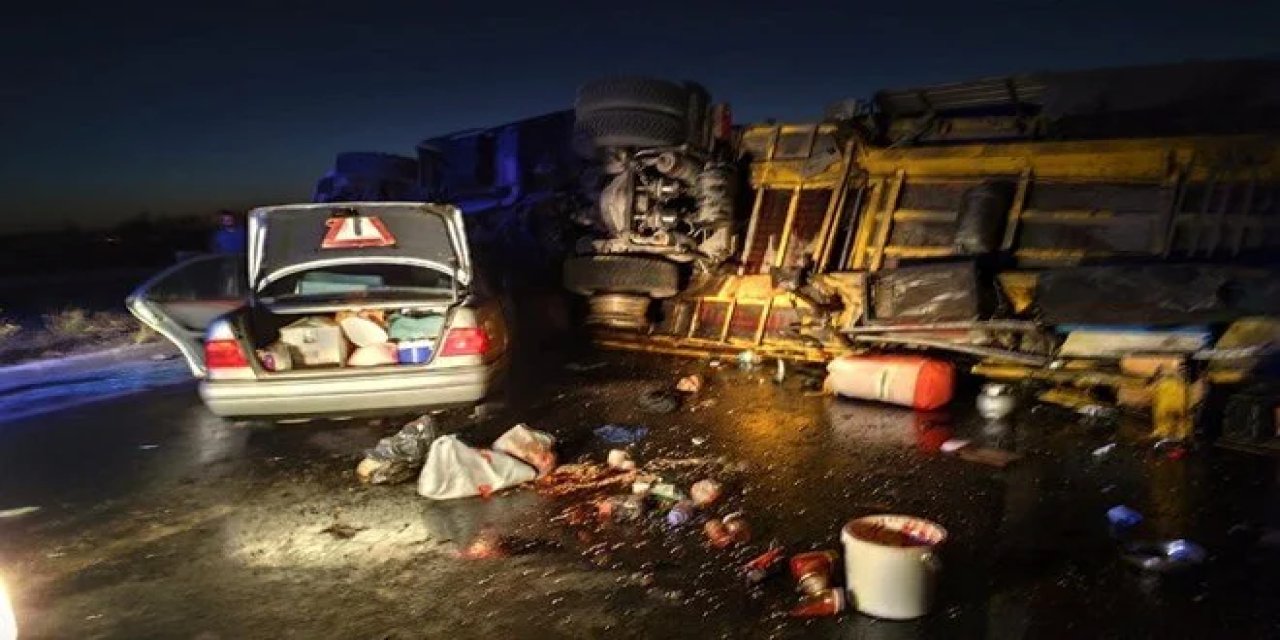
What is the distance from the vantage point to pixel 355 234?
6.01 meters

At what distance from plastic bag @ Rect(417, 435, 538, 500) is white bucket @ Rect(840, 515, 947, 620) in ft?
7.35

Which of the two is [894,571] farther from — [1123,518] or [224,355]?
[224,355]

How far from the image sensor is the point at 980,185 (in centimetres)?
717

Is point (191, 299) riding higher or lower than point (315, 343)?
higher

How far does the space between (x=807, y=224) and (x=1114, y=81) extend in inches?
119

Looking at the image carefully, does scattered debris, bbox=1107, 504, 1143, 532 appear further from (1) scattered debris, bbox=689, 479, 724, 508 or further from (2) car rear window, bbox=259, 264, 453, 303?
(2) car rear window, bbox=259, 264, 453, 303

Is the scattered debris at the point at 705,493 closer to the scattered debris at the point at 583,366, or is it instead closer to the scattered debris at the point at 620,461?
the scattered debris at the point at 620,461

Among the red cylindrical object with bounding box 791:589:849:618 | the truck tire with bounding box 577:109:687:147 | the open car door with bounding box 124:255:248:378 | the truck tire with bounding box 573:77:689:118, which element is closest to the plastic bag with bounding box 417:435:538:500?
the red cylindrical object with bounding box 791:589:849:618

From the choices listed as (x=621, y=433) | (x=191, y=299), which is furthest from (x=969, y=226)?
(x=191, y=299)

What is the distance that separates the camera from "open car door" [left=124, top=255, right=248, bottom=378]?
6.48 metres

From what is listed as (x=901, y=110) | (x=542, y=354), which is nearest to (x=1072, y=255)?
(x=901, y=110)

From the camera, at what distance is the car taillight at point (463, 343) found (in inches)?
216

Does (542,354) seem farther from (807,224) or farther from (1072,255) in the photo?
(1072,255)

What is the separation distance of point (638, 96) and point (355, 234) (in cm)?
403
